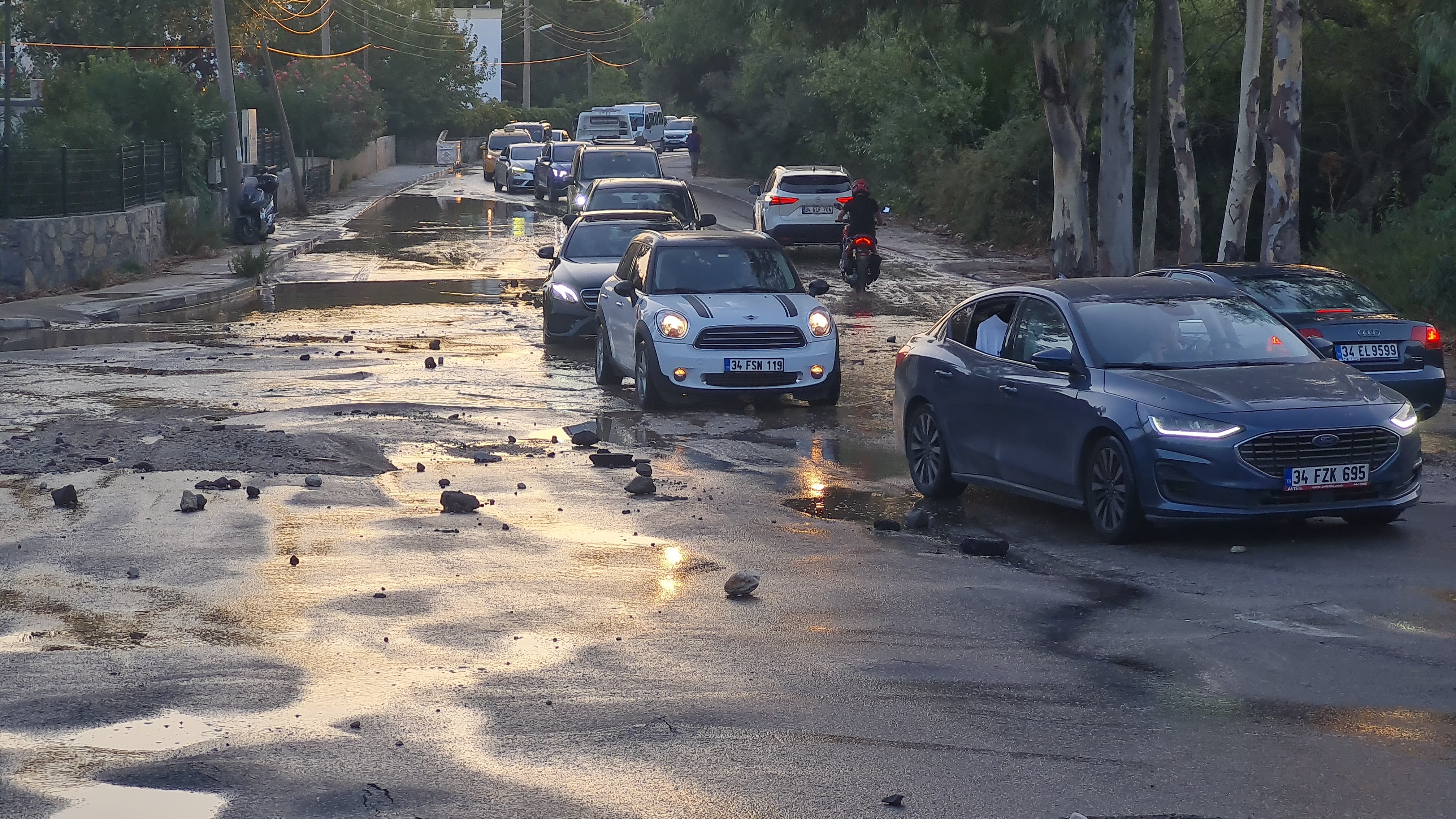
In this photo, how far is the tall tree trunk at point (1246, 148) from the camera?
69.9ft

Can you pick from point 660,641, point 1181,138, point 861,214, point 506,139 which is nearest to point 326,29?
point 506,139

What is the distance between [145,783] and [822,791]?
7.23 feet

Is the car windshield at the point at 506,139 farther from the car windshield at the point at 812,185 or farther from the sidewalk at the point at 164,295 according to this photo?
the car windshield at the point at 812,185

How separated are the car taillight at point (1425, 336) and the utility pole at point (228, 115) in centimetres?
2760

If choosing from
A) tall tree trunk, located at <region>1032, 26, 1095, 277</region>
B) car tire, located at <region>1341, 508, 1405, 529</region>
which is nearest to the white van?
tall tree trunk, located at <region>1032, 26, 1095, 277</region>

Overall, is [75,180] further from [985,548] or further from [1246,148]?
[985,548]

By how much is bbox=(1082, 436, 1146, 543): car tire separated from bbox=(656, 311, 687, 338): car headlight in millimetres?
5738

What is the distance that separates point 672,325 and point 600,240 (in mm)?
5877

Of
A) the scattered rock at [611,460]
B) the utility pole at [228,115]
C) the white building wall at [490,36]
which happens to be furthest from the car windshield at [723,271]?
the white building wall at [490,36]

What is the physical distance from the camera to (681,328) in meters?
14.9

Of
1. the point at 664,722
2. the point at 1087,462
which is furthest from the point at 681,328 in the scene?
the point at 664,722

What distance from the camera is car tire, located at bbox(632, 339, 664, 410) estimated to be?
49.0ft

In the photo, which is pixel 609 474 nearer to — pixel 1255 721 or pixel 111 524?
pixel 111 524

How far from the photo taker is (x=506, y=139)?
2766 inches
